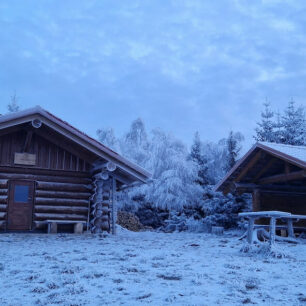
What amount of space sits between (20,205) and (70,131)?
341 centimetres

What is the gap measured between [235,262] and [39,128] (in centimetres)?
988

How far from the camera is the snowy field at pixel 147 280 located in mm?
4652

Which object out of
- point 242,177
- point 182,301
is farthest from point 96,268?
point 242,177

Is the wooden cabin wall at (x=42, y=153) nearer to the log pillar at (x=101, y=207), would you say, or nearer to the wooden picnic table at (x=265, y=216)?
the log pillar at (x=101, y=207)

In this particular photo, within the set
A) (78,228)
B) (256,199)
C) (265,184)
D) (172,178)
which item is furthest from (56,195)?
(172,178)

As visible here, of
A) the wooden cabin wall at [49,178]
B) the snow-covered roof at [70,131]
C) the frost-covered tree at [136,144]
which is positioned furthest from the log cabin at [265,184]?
the frost-covered tree at [136,144]

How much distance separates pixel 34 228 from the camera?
48.5 ft

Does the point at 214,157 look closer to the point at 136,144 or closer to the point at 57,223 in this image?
the point at 136,144

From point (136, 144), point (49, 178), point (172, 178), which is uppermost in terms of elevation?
point (136, 144)

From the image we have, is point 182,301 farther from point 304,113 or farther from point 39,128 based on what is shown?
point 304,113

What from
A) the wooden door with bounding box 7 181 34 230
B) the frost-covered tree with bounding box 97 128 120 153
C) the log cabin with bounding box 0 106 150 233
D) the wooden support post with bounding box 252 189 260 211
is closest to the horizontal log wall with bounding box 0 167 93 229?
the log cabin with bounding box 0 106 150 233

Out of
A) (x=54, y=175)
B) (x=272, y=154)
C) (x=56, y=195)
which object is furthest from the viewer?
(x=54, y=175)

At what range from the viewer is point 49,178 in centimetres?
1523

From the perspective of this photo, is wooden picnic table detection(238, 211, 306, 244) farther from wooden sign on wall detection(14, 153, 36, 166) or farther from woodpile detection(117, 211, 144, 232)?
woodpile detection(117, 211, 144, 232)
